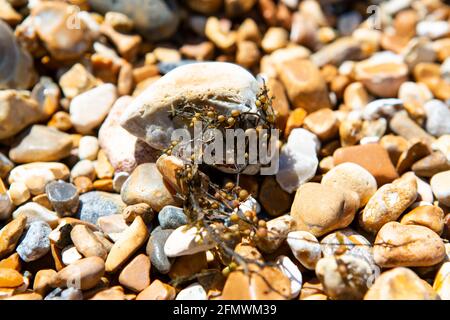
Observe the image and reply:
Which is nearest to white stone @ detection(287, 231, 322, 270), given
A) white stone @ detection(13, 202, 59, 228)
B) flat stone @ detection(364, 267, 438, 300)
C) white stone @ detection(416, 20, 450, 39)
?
flat stone @ detection(364, 267, 438, 300)

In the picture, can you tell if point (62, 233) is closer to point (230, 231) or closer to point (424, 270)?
point (230, 231)

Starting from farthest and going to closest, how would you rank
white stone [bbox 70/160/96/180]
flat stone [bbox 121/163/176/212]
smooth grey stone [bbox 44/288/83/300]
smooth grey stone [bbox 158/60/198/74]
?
smooth grey stone [bbox 158/60/198/74], white stone [bbox 70/160/96/180], flat stone [bbox 121/163/176/212], smooth grey stone [bbox 44/288/83/300]

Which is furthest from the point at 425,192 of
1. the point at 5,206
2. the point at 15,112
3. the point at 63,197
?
the point at 15,112

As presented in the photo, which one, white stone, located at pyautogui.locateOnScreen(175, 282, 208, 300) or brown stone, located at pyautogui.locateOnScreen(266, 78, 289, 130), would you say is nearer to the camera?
white stone, located at pyautogui.locateOnScreen(175, 282, 208, 300)

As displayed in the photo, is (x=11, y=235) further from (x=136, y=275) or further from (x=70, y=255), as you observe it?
(x=136, y=275)

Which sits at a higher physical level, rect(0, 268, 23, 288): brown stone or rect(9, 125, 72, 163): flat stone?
rect(9, 125, 72, 163): flat stone

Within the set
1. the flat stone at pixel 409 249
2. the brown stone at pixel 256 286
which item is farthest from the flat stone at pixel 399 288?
the brown stone at pixel 256 286

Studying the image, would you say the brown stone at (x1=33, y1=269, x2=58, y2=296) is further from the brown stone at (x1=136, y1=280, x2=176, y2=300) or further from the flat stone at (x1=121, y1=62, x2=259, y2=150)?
the flat stone at (x1=121, y1=62, x2=259, y2=150)
